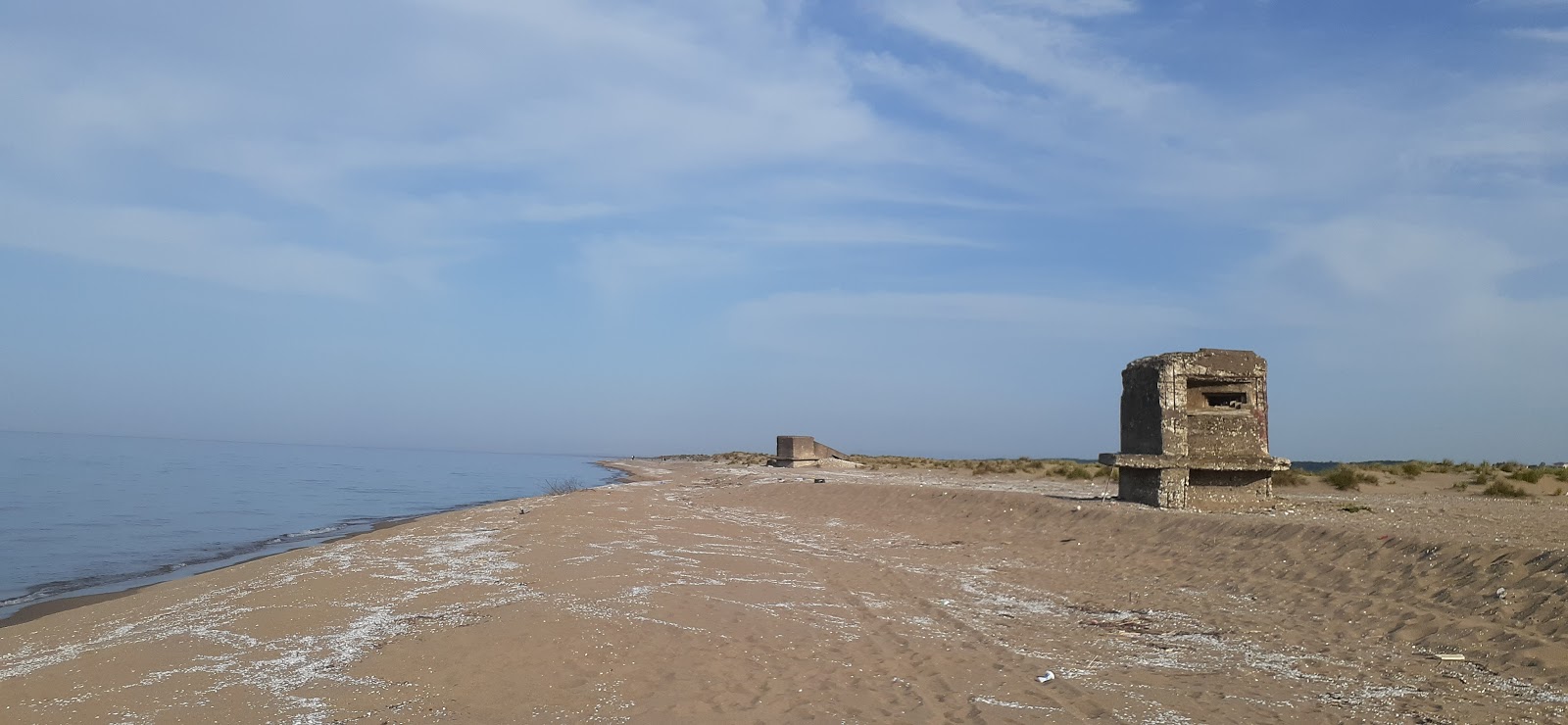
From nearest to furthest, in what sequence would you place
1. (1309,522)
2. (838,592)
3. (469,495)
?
(838,592) < (1309,522) < (469,495)

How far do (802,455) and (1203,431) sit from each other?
25149mm

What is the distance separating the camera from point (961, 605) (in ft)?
29.7

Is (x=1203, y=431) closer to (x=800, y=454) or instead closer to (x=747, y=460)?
(x=800, y=454)

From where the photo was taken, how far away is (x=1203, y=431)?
14281 millimetres

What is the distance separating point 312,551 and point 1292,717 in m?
13.6

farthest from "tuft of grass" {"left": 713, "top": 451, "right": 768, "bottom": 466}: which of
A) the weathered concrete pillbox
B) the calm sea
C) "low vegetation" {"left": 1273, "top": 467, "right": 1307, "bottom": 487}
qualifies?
"low vegetation" {"left": 1273, "top": 467, "right": 1307, "bottom": 487}

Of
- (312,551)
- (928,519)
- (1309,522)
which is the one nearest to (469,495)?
(312,551)

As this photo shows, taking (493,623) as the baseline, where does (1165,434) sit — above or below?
above

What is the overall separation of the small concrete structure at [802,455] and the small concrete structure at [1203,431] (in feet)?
78.9

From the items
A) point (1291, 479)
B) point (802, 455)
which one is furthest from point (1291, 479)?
point (802, 455)

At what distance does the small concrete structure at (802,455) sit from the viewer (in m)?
38.3

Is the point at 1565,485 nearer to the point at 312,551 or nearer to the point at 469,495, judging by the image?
the point at 312,551

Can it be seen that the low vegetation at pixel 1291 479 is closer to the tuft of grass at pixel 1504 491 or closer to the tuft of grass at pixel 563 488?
the tuft of grass at pixel 1504 491

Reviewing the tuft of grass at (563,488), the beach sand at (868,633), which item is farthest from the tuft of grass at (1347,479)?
the tuft of grass at (563,488)
